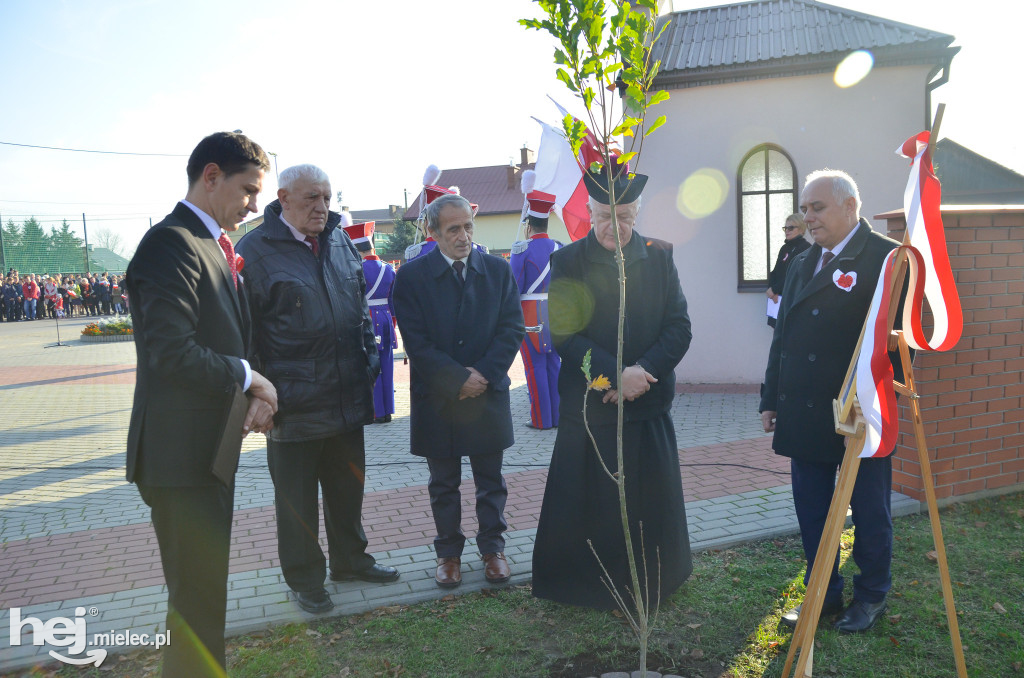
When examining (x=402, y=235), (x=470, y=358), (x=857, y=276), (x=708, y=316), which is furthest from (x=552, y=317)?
(x=402, y=235)

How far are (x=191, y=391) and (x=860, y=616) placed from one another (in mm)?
3091

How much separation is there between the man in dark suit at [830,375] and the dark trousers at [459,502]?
61.1 inches

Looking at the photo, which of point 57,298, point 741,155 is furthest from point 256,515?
point 57,298

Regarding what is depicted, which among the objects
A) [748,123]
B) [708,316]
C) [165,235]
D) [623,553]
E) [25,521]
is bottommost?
[25,521]

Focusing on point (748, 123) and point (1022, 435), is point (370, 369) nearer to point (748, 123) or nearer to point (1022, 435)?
point (1022, 435)

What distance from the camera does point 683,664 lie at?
3.28 m

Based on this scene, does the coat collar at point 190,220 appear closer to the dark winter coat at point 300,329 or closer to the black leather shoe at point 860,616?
the dark winter coat at point 300,329

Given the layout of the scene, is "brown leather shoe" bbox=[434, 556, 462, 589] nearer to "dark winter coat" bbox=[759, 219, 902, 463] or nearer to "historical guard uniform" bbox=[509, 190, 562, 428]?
"dark winter coat" bbox=[759, 219, 902, 463]

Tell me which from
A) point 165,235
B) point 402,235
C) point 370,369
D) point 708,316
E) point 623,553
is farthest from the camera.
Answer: point 402,235

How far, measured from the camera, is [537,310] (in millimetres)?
7809

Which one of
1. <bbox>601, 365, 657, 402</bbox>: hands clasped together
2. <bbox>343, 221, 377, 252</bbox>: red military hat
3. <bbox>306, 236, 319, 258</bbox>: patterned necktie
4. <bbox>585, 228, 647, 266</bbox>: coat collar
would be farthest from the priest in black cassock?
<bbox>343, 221, 377, 252</bbox>: red military hat

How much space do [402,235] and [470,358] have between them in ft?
157

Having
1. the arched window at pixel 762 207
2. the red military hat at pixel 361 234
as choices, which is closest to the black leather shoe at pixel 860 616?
the red military hat at pixel 361 234

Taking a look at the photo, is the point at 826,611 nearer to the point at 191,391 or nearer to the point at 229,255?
the point at 191,391
